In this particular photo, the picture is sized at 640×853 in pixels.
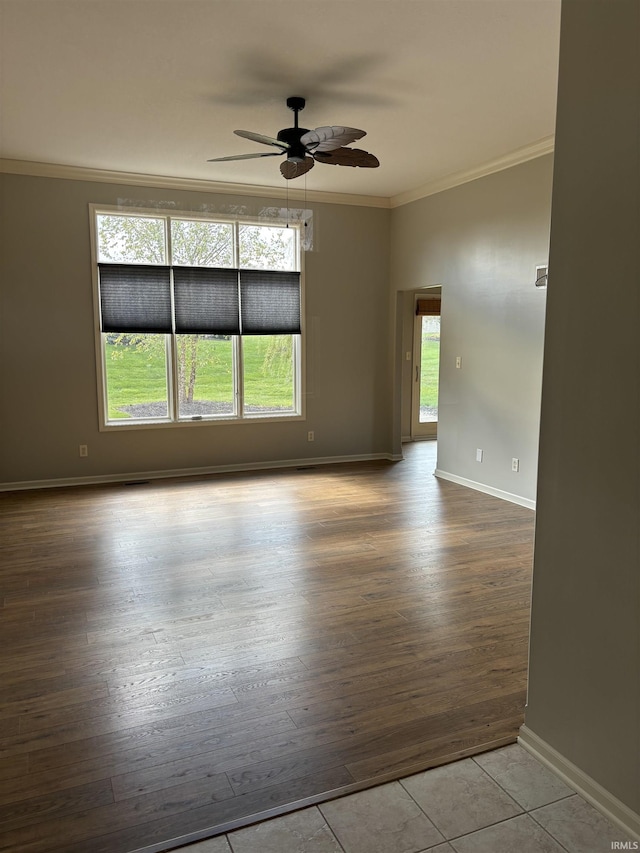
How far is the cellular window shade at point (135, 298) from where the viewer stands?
6055mm

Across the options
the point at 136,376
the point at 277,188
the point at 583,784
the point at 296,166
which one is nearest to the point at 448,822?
the point at 583,784

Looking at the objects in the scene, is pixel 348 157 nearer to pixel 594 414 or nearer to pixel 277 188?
pixel 277 188

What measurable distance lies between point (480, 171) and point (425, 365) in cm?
364

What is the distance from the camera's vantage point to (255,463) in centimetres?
691

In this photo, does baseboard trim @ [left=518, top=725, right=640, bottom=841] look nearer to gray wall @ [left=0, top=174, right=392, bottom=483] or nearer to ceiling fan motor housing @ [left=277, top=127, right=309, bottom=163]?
ceiling fan motor housing @ [left=277, top=127, right=309, bottom=163]

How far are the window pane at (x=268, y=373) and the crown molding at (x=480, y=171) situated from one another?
6.75 ft

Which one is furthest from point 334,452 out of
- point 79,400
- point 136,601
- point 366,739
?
point 366,739

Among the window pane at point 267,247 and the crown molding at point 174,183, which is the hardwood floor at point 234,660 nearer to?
the window pane at point 267,247

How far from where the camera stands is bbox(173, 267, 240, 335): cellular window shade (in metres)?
6.33

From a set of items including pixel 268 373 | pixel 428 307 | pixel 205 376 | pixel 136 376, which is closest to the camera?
pixel 136 376

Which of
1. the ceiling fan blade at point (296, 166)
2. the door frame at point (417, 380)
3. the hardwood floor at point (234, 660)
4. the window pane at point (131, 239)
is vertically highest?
the ceiling fan blade at point (296, 166)

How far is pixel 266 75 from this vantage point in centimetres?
370

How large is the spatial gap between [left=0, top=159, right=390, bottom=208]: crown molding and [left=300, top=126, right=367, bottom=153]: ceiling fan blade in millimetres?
2663

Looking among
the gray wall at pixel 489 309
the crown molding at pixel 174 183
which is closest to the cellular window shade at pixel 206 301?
the crown molding at pixel 174 183
